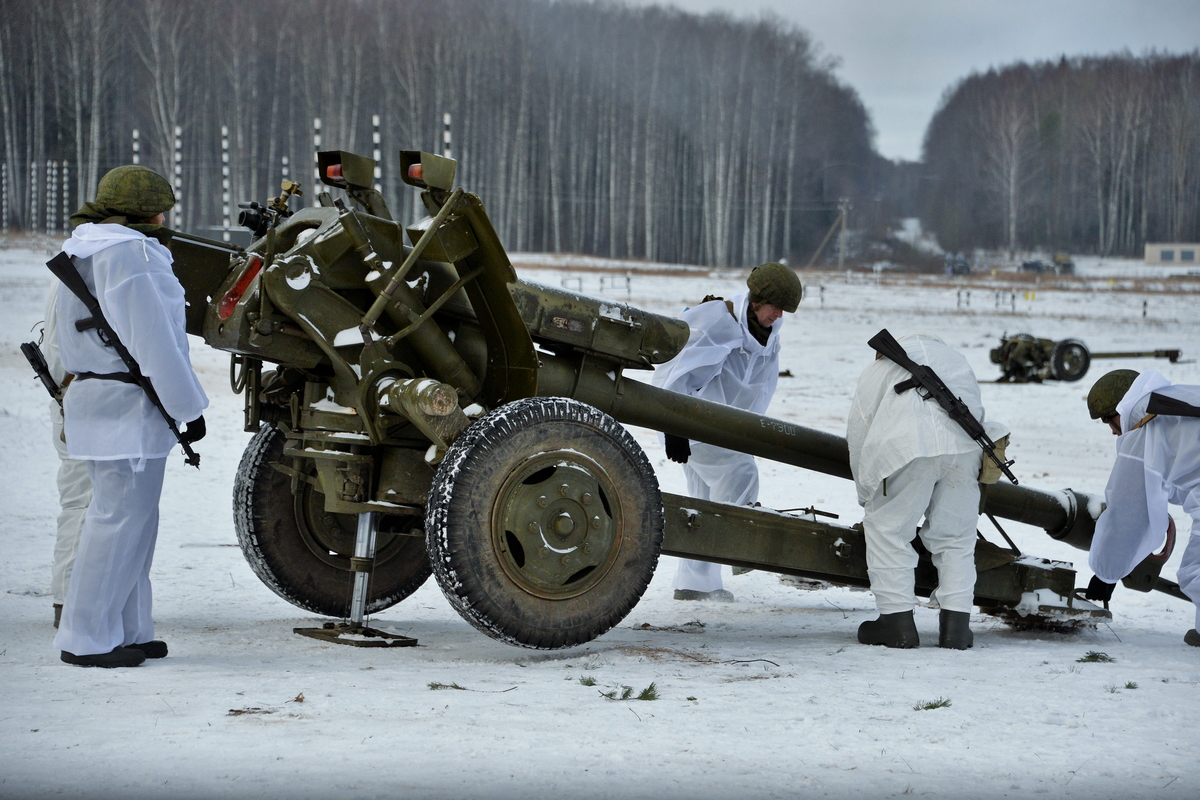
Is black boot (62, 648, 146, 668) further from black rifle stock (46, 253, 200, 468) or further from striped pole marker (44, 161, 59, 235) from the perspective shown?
striped pole marker (44, 161, 59, 235)

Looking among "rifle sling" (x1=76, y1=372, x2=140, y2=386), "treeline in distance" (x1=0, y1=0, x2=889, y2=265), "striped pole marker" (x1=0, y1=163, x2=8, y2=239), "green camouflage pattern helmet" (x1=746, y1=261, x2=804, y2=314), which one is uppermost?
"treeline in distance" (x1=0, y1=0, x2=889, y2=265)

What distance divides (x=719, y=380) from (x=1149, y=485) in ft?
7.44

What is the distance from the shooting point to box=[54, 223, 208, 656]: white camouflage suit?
4.05 metres

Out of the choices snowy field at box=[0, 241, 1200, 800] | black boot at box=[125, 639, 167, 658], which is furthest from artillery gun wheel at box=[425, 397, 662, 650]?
black boot at box=[125, 639, 167, 658]

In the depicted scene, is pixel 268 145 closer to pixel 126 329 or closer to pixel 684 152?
pixel 684 152

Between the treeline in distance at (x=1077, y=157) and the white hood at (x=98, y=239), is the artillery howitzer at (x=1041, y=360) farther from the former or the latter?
the treeline in distance at (x=1077, y=157)

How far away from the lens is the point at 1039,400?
17.0 m

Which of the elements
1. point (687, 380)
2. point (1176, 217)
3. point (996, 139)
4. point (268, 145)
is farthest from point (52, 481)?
point (996, 139)

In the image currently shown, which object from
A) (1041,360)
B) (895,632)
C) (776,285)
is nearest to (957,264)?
(1041,360)

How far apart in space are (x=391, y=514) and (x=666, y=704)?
1.49 meters

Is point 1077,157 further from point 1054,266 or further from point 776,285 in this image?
point 776,285

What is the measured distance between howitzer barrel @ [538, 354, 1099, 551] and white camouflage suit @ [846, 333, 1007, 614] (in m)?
0.45

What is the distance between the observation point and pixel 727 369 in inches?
261

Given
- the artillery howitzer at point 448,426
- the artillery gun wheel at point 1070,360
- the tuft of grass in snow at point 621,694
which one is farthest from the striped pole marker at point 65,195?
the tuft of grass in snow at point 621,694
